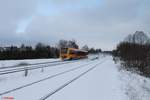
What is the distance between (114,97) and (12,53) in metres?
62.5

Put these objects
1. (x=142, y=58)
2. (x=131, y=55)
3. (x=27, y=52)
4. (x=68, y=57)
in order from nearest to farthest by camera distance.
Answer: (x=142, y=58), (x=131, y=55), (x=68, y=57), (x=27, y=52)

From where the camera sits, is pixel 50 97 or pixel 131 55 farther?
pixel 131 55

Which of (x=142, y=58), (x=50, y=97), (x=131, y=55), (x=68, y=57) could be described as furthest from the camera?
(x=68, y=57)

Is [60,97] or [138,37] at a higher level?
[138,37]

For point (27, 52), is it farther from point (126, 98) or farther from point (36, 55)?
point (126, 98)

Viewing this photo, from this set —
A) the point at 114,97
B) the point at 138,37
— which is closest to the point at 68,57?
the point at 138,37

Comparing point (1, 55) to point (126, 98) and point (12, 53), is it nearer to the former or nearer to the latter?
point (12, 53)

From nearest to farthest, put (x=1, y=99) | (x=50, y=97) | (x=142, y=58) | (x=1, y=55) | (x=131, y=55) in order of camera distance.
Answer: (x=1, y=99) → (x=50, y=97) → (x=142, y=58) → (x=131, y=55) → (x=1, y=55)

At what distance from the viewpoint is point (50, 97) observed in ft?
36.6

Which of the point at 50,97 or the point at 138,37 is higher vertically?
the point at 138,37

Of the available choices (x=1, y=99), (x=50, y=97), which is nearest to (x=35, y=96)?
(x=50, y=97)

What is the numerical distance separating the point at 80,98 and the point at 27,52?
67755 mm

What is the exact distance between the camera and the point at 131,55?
41.8 metres

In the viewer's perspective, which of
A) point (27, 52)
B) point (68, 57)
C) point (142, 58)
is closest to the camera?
point (142, 58)
